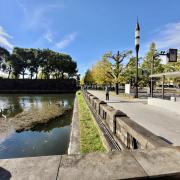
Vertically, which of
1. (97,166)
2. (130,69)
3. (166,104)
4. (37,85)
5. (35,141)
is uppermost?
(130,69)

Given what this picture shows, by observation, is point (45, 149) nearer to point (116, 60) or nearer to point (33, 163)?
point (33, 163)

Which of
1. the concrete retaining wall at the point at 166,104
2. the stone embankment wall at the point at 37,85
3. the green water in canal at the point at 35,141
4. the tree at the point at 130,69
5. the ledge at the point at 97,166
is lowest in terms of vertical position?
the green water in canal at the point at 35,141

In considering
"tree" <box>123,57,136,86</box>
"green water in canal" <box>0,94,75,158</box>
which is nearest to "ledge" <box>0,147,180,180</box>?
"green water in canal" <box>0,94,75,158</box>

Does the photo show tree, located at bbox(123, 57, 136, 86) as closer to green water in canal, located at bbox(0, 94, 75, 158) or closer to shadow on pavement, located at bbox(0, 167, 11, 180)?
green water in canal, located at bbox(0, 94, 75, 158)

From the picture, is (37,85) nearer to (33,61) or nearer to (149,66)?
(33,61)

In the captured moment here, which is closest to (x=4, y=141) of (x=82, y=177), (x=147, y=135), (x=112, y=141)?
(x=112, y=141)

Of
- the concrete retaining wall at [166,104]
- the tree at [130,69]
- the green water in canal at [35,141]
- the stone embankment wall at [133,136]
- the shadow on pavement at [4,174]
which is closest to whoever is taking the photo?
the shadow on pavement at [4,174]

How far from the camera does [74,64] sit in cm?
6569

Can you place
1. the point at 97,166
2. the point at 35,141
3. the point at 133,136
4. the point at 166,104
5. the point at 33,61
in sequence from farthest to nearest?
1. the point at 33,61
2. the point at 166,104
3. the point at 35,141
4. the point at 133,136
5. the point at 97,166

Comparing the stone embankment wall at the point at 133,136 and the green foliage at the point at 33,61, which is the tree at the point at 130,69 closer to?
the stone embankment wall at the point at 133,136

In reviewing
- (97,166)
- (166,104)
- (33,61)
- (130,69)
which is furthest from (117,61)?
(33,61)

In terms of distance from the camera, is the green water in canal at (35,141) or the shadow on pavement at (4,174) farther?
the green water in canal at (35,141)

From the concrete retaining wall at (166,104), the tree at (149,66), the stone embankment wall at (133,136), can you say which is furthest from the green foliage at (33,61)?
the stone embankment wall at (133,136)

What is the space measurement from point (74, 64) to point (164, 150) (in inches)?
2533
